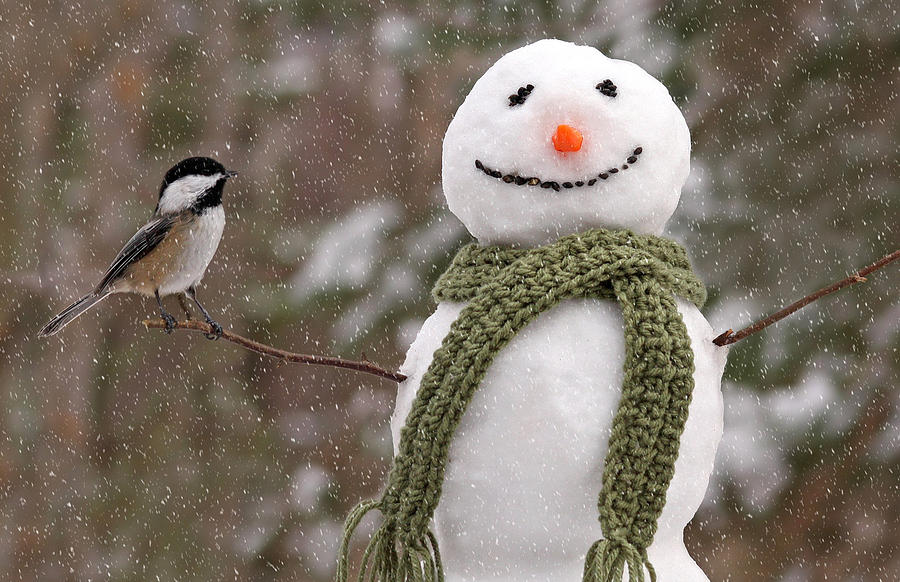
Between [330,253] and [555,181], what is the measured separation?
4.44 ft

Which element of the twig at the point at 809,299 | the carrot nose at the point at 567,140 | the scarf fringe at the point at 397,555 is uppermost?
the carrot nose at the point at 567,140

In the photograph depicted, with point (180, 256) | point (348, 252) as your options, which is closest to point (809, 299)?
point (180, 256)

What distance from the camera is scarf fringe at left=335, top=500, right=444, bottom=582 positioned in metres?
1.18

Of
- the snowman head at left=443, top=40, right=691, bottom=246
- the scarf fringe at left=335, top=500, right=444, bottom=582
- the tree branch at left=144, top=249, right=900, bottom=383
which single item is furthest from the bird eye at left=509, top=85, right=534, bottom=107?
the scarf fringe at left=335, top=500, right=444, bottom=582

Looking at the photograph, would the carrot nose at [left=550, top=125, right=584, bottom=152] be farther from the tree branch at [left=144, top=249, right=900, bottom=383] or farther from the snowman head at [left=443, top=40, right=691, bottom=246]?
the tree branch at [left=144, top=249, right=900, bottom=383]

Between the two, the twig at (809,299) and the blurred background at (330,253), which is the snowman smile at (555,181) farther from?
the blurred background at (330,253)

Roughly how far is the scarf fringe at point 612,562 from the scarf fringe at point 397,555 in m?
0.18

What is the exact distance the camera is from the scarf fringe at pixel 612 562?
42.7 inches

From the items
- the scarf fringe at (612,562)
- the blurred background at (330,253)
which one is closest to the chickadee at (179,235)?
the scarf fringe at (612,562)

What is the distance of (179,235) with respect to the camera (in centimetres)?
128

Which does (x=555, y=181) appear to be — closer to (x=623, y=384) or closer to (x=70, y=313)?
(x=623, y=384)

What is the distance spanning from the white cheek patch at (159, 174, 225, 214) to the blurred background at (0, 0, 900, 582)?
110 centimetres

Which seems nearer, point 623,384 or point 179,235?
point 623,384

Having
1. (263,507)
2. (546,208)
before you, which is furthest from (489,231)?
(263,507)
